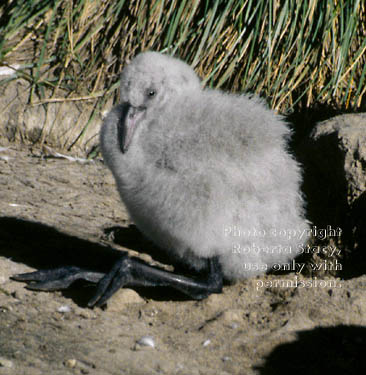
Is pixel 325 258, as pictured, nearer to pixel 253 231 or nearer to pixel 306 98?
pixel 253 231

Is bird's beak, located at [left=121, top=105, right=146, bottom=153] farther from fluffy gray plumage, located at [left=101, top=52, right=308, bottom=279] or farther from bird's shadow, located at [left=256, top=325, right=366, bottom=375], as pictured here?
bird's shadow, located at [left=256, top=325, right=366, bottom=375]

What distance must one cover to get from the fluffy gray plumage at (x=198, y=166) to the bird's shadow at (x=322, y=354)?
56cm

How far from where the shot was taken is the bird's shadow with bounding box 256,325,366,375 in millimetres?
2217

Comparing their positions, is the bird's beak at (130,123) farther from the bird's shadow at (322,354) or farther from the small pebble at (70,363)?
the bird's shadow at (322,354)

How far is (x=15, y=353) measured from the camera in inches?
84.3

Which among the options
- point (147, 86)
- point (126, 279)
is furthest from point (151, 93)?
point (126, 279)

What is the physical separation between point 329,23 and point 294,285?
2475mm

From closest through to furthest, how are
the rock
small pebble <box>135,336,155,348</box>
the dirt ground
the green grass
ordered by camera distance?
1. the dirt ground
2. small pebble <box>135,336,155,348</box>
3. the rock
4. the green grass

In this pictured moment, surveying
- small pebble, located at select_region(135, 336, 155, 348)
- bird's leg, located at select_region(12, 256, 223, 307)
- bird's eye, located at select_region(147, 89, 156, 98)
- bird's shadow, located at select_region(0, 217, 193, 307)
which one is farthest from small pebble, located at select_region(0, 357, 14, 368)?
bird's eye, located at select_region(147, 89, 156, 98)

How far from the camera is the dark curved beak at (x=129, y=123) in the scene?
8.71ft

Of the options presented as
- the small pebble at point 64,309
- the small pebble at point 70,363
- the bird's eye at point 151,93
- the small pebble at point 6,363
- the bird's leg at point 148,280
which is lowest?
the small pebble at point 64,309

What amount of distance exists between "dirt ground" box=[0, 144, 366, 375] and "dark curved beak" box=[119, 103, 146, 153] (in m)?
0.73

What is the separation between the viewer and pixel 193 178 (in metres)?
2.57

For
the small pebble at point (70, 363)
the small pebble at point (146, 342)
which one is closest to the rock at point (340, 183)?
the small pebble at point (146, 342)
